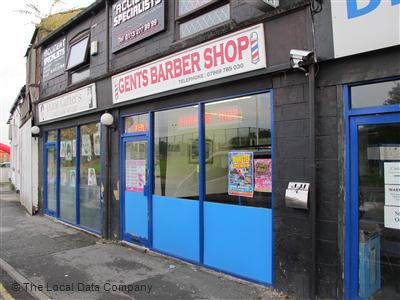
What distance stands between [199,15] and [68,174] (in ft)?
20.4

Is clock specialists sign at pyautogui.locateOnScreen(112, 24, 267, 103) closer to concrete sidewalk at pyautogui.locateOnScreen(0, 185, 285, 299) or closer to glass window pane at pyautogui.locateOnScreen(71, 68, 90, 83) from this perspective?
glass window pane at pyautogui.locateOnScreen(71, 68, 90, 83)

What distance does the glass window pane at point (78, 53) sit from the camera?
9390mm

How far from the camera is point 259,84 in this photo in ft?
Result: 17.1

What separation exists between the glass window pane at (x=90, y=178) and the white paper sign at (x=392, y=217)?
631 cm

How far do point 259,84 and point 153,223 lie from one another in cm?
332

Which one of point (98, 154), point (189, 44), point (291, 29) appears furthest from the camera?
point (98, 154)

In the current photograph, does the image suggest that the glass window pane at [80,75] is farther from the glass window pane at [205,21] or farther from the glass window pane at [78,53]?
the glass window pane at [205,21]

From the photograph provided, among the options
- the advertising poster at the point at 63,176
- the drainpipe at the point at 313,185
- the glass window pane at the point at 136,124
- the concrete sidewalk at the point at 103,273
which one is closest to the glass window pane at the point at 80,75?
the glass window pane at the point at 136,124

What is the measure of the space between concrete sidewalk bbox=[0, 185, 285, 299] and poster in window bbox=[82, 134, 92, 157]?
2.04m

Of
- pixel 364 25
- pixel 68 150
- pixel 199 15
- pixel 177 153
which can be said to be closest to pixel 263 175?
pixel 177 153

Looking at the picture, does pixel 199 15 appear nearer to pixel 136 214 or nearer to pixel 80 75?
pixel 136 214

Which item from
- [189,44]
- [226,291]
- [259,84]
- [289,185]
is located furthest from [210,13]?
[226,291]

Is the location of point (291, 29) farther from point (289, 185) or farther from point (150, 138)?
point (150, 138)

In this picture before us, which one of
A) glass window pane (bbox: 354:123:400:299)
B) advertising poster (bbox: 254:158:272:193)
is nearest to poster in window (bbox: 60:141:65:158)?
advertising poster (bbox: 254:158:272:193)
